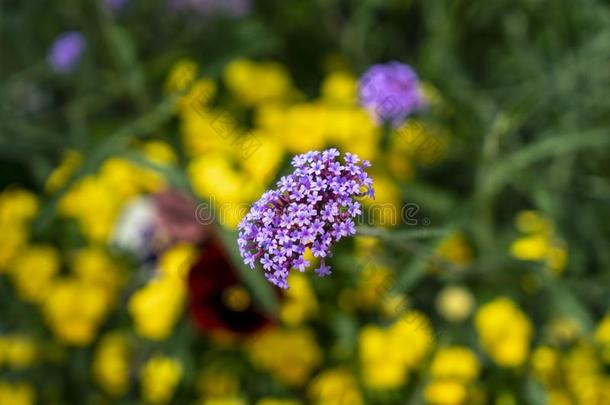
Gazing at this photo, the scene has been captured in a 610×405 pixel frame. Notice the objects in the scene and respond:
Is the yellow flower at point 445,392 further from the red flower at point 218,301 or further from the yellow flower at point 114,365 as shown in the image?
the yellow flower at point 114,365

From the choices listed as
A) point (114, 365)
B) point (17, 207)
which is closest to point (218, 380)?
point (114, 365)

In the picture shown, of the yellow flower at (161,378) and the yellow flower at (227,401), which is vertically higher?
the yellow flower at (161,378)

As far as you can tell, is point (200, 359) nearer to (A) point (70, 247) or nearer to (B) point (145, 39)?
(A) point (70, 247)

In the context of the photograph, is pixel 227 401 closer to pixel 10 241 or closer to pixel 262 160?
pixel 262 160

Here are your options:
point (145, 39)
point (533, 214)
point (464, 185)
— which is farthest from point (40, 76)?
point (533, 214)

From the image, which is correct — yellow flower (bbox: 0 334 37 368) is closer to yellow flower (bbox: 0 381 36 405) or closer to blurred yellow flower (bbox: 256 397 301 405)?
yellow flower (bbox: 0 381 36 405)

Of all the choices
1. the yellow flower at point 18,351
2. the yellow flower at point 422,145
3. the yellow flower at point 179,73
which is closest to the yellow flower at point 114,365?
the yellow flower at point 18,351

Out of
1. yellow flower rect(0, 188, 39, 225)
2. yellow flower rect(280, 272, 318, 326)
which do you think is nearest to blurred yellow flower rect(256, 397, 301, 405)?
yellow flower rect(280, 272, 318, 326)
